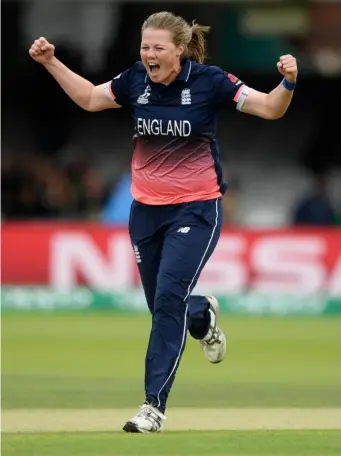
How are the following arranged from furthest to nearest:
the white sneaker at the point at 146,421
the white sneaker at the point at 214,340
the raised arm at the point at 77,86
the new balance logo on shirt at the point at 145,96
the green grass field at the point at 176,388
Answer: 1. the white sneaker at the point at 214,340
2. the raised arm at the point at 77,86
3. the new balance logo on shirt at the point at 145,96
4. the white sneaker at the point at 146,421
5. the green grass field at the point at 176,388

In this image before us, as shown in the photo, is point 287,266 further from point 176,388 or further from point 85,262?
point 176,388

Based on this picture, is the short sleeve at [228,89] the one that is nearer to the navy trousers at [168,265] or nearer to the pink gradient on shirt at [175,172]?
the pink gradient on shirt at [175,172]

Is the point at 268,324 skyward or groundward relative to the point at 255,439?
skyward

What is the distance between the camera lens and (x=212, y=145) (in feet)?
25.6

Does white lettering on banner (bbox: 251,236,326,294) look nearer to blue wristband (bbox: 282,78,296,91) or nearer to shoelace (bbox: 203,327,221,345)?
shoelace (bbox: 203,327,221,345)

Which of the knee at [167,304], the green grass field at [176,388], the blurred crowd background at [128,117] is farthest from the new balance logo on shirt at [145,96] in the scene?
the blurred crowd background at [128,117]

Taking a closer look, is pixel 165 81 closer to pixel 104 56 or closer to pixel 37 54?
pixel 37 54

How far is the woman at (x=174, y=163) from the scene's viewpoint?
296 inches

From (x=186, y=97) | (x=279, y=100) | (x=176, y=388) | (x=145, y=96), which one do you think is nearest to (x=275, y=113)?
(x=279, y=100)

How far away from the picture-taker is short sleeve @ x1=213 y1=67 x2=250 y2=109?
7684 mm

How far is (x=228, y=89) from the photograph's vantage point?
770 cm

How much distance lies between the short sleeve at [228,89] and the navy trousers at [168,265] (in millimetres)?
533

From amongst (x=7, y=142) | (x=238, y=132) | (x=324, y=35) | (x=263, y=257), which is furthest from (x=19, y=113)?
(x=263, y=257)

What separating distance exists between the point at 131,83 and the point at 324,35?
14.4 m
